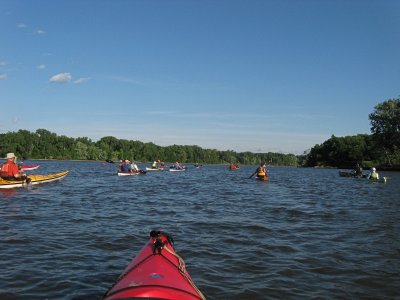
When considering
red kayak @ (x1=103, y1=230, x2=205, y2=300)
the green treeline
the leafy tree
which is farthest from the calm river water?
the green treeline

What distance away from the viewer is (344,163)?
137 m

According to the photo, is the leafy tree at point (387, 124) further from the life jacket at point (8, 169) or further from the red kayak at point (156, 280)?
the red kayak at point (156, 280)

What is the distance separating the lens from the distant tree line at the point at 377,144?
8669 cm

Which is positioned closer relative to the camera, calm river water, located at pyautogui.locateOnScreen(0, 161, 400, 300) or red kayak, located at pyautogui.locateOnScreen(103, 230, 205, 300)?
red kayak, located at pyautogui.locateOnScreen(103, 230, 205, 300)

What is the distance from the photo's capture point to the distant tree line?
86688 millimetres

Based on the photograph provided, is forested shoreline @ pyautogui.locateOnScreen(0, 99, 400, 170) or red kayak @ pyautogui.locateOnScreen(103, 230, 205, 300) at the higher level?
forested shoreline @ pyautogui.locateOnScreen(0, 99, 400, 170)

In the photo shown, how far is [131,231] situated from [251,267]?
15.1 feet

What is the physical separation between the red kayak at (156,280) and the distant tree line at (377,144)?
8913 centimetres

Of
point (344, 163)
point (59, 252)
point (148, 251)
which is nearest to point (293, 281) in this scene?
point (148, 251)

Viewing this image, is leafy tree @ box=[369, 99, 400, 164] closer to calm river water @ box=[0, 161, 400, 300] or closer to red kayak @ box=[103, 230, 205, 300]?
calm river water @ box=[0, 161, 400, 300]

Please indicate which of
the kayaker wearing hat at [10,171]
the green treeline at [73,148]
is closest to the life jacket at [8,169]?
the kayaker wearing hat at [10,171]

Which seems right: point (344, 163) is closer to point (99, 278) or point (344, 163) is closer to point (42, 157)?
point (42, 157)

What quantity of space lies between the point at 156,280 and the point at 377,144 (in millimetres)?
95022

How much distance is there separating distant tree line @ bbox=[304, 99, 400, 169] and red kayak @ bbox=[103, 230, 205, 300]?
89.1 metres
